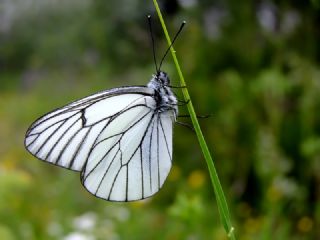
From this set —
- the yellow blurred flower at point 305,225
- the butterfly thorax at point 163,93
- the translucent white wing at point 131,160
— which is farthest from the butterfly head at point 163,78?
the yellow blurred flower at point 305,225

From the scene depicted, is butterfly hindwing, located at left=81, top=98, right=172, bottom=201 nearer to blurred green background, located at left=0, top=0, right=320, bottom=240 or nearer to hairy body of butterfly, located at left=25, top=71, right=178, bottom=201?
hairy body of butterfly, located at left=25, top=71, right=178, bottom=201

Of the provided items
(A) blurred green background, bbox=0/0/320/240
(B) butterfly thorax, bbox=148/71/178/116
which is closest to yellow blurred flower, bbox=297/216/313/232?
(A) blurred green background, bbox=0/0/320/240

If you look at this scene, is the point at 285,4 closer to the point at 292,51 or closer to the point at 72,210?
the point at 292,51

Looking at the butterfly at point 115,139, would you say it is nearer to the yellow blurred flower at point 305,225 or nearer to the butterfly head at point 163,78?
the butterfly head at point 163,78

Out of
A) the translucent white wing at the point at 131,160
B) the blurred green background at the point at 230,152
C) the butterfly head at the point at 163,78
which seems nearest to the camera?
the butterfly head at the point at 163,78

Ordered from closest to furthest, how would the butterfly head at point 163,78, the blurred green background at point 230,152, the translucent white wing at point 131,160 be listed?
the butterfly head at point 163,78
the translucent white wing at point 131,160
the blurred green background at point 230,152

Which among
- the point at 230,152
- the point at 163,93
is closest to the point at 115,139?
the point at 163,93
